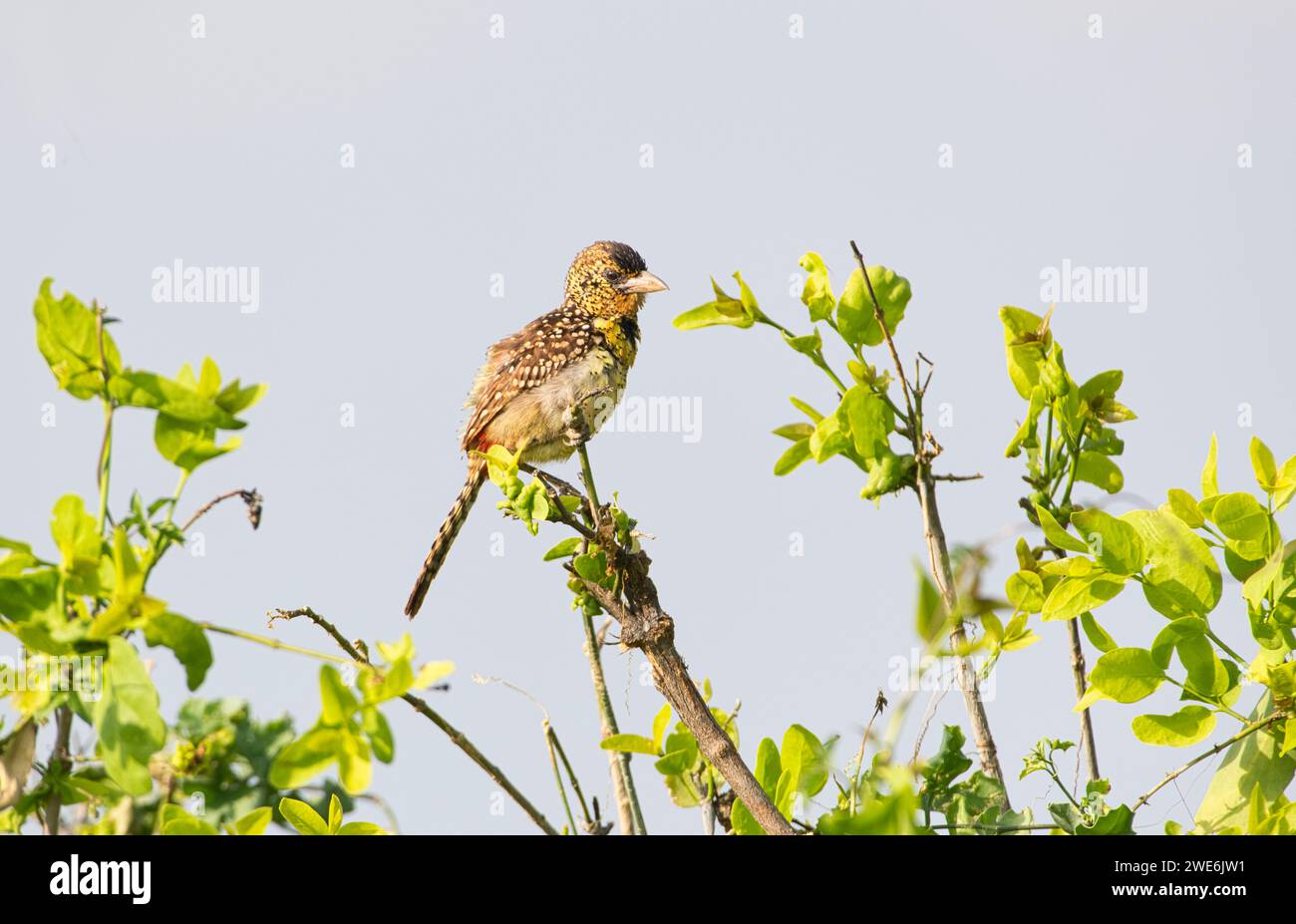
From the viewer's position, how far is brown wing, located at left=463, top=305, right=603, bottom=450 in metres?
4.87

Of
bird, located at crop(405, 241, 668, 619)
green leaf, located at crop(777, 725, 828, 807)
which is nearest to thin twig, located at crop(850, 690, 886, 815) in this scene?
green leaf, located at crop(777, 725, 828, 807)

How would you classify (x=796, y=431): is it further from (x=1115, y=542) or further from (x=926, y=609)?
(x=926, y=609)

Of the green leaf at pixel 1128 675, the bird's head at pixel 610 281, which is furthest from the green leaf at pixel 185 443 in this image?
the bird's head at pixel 610 281

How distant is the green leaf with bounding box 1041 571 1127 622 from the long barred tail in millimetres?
3096

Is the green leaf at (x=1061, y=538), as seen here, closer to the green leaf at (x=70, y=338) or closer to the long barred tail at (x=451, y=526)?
the green leaf at (x=70, y=338)

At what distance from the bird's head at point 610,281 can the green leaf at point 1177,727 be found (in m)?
3.75

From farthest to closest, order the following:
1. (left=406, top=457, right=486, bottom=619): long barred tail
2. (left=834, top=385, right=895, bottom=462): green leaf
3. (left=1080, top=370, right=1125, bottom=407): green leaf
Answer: (left=406, top=457, right=486, bottom=619): long barred tail < (left=1080, top=370, right=1125, bottom=407): green leaf < (left=834, top=385, right=895, bottom=462): green leaf

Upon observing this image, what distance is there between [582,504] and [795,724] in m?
0.48

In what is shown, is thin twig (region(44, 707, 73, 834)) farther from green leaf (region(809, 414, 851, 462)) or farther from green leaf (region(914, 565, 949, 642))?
green leaf (region(809, 414, 851, 462))

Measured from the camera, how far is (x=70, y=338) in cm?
117

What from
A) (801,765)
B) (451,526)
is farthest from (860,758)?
(451,526)

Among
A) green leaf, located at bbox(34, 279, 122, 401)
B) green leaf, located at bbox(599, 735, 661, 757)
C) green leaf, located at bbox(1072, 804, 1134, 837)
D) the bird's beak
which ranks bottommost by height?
green leaf, located at bbox(1072, 804, 1134, 837)
